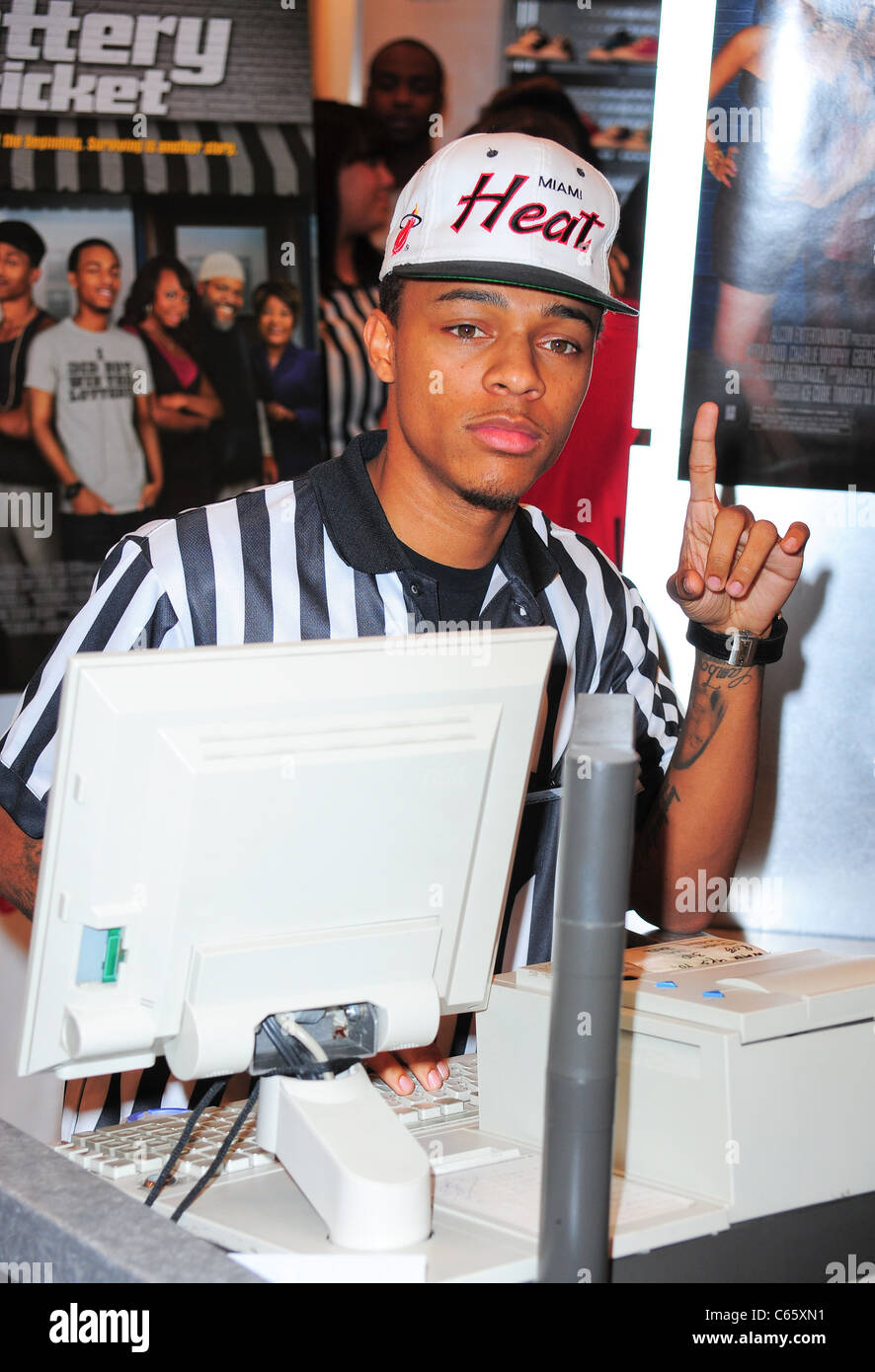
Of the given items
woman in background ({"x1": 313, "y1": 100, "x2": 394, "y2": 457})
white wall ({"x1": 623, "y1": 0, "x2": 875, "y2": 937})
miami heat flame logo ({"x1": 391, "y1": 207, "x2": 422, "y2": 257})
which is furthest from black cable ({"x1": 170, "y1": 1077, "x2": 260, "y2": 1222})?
woman in background ({"x1": 313, "y1": 100, "x2": 394, "y2": 457})

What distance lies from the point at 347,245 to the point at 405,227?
63.8 inches

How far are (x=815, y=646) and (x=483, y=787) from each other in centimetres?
163

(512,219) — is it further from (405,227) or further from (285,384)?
(285,384)

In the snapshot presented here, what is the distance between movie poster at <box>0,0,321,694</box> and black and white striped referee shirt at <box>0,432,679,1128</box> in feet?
3.71

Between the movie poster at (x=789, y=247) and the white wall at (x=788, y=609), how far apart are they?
0.13 ft

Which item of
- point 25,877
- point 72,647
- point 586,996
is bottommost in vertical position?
point 25,877

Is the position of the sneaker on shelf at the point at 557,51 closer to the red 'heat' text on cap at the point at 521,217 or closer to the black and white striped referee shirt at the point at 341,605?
the black and white striped referee shirt at the point at 341,605

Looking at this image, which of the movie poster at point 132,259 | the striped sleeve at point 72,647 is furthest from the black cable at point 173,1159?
the movie poster at point 132,259

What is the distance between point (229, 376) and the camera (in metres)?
3.21

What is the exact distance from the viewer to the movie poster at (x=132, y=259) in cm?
296

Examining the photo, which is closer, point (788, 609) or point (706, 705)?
point (706, 705)

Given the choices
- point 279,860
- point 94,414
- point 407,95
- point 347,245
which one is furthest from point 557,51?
point 279,860

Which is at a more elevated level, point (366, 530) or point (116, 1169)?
point (366, 530)

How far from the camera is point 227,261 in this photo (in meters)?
3.18
